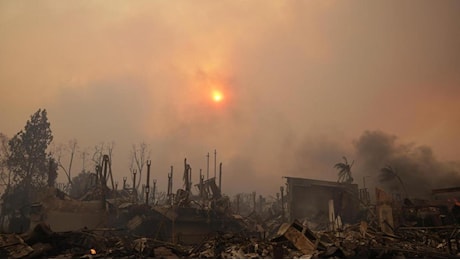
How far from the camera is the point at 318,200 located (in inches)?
1020

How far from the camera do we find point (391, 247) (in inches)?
406

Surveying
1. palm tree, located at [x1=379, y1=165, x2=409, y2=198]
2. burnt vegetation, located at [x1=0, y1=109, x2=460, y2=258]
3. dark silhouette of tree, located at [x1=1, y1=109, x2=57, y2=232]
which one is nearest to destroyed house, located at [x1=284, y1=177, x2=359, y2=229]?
burnt vegetation, located at [x1=0, y1=109, x2=460, y2=258]

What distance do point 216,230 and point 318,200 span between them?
1153 cm

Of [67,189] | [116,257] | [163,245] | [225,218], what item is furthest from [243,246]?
[67,189]

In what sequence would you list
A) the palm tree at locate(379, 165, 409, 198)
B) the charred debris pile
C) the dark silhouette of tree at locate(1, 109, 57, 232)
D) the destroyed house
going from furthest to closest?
the palm tree at locate(379, 165, 409, 198)
the dark silhouette of tree at locate(1, 109, 57, 232)
the destroyed house
the charred debris pile

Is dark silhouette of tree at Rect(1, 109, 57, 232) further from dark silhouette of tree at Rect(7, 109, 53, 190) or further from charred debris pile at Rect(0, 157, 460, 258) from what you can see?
charred debris pile at Rect(0, 157, 460, 258)

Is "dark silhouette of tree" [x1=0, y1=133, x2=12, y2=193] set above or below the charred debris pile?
above

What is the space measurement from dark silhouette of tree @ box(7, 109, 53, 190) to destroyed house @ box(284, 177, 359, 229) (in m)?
22.4

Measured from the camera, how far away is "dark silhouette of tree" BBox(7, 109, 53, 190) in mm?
32438

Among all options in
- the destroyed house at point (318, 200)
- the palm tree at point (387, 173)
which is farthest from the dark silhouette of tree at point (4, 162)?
the palm tree at point (387, 173)

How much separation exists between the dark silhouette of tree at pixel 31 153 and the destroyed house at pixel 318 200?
884 inches

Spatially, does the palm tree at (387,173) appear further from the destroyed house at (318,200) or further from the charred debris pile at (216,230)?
the charred debris pile at (216,230)

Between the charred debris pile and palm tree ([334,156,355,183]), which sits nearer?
the charred debris pile

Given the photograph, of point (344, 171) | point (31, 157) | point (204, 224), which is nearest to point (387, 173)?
point (344, 171)
